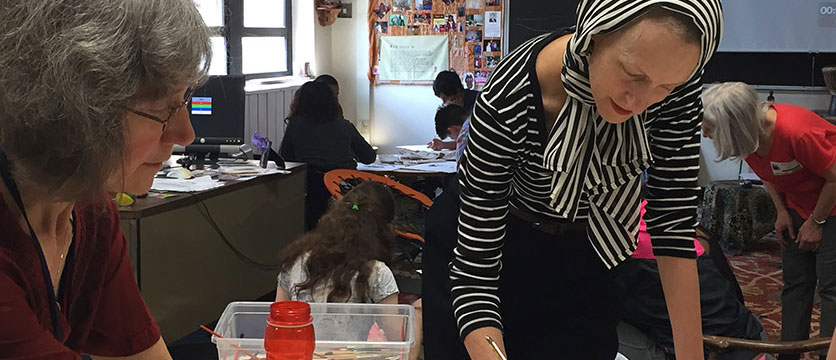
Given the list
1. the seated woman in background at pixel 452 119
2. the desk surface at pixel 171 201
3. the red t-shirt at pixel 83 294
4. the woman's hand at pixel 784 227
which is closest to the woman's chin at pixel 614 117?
the red t-shirt at pixel 83 294

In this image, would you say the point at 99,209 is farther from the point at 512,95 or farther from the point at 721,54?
the point at 721,54

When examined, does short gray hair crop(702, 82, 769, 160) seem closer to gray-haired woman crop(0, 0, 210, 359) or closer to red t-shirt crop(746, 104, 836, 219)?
red t-shirt crop(746, 104, 836, 219)

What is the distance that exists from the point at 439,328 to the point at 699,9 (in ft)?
2.40

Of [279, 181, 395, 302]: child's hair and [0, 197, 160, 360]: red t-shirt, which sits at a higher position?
[0, 197, 160, 360]: red t-shirt

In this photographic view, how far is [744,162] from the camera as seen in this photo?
6758mm

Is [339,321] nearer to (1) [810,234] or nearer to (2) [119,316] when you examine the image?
(2) [119,316]

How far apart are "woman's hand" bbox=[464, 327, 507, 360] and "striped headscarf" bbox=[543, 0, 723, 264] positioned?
0.22 metres

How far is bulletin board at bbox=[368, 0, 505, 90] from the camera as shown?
753 centimetres

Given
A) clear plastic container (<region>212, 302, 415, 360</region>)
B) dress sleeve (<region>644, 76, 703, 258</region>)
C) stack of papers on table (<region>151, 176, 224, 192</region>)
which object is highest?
dress sleeve (<region>644, 76, 703, 258</region>)

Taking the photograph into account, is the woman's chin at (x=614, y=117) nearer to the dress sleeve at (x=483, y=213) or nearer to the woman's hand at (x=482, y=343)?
the dress sleeve at (x=483, y=213)

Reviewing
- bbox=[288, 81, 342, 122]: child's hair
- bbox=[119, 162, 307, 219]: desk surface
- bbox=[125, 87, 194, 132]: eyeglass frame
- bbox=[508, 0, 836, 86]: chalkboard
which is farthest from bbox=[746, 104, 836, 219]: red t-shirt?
bbox=[508, 0, 836, 86]: chalkboard

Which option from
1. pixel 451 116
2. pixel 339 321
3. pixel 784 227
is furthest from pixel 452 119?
pixel 339 321

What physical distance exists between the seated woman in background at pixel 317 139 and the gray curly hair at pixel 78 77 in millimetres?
4113

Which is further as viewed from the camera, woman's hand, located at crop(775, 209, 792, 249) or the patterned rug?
the patterned rug
